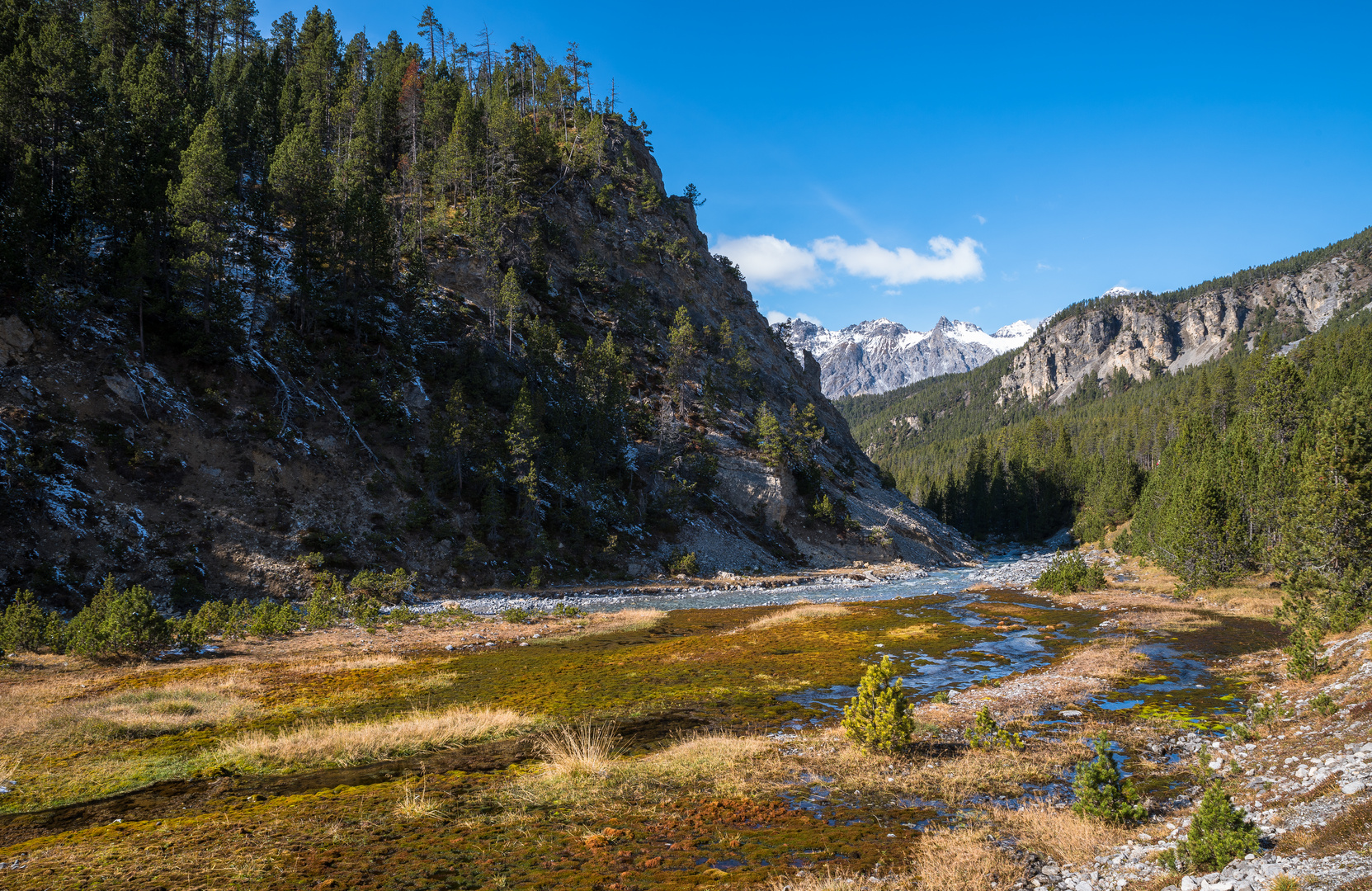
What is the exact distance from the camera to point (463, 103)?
80125 millimetres

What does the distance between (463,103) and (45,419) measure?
62.2 m

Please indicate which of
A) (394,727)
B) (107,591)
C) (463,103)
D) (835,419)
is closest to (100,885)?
(394,727)

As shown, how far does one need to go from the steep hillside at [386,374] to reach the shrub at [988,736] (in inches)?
1496

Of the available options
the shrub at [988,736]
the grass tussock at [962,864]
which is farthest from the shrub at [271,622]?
the grass tussock at [962,864]

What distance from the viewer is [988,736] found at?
14.0 meters

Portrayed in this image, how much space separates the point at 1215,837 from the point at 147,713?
21.7 m

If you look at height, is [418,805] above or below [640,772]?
above

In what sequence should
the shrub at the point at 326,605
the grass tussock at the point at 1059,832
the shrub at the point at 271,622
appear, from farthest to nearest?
the shrub at the point at 326,605
the shrub at the point at 271,622
the grass tussock at the point at 1059,832

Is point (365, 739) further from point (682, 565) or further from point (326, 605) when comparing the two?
point (682, 565)

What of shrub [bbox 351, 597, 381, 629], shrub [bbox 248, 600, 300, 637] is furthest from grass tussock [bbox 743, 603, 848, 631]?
shrub [bbox 248, 600, 300, 637]

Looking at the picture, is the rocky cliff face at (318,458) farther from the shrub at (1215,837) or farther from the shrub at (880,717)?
the shrub at (1215,837)

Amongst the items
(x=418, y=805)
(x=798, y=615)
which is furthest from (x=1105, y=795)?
(x=798, y=615)

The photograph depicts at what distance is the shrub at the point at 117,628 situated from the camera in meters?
22.2

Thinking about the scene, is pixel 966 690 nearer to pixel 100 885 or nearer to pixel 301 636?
pixel 100 885
